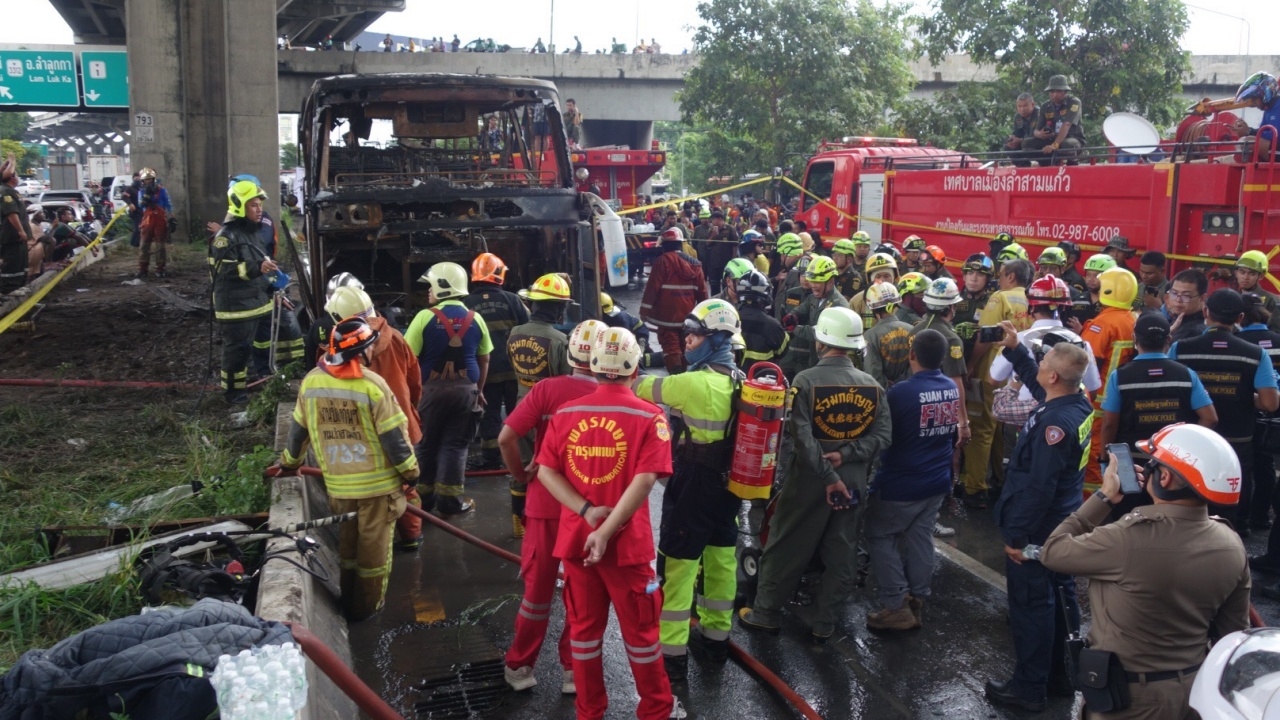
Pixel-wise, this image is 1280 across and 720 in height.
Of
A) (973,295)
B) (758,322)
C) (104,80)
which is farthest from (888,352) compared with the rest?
(104,80)

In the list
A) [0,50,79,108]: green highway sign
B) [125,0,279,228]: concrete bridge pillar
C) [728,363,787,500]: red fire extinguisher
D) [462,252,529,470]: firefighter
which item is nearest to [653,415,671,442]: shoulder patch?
[728,363,787,500]: red fire extinguisher

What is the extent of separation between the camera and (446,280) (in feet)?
23.2

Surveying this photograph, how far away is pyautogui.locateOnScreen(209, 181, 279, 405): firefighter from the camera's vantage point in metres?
8.89

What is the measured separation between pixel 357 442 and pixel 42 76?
27035mm

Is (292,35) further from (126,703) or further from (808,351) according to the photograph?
(126,703)

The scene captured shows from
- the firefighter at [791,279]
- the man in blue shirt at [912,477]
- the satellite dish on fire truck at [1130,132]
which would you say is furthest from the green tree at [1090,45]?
the man in blue shirt at [912,477]

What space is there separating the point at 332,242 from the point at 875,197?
349 inches

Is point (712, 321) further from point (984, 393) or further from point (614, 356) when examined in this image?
point (984, 393)

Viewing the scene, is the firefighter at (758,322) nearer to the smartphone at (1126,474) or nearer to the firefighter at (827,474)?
the firefighter at (827,474)

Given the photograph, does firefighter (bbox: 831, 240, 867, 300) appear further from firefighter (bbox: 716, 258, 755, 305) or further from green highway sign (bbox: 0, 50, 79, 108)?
green highway sign (bbox: 0, 50, 79, 108)

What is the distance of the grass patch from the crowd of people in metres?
0.97

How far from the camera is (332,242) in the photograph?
8.66 metres

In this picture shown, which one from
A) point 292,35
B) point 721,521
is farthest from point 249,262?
point 292,35

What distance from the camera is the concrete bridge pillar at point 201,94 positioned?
22547mm
